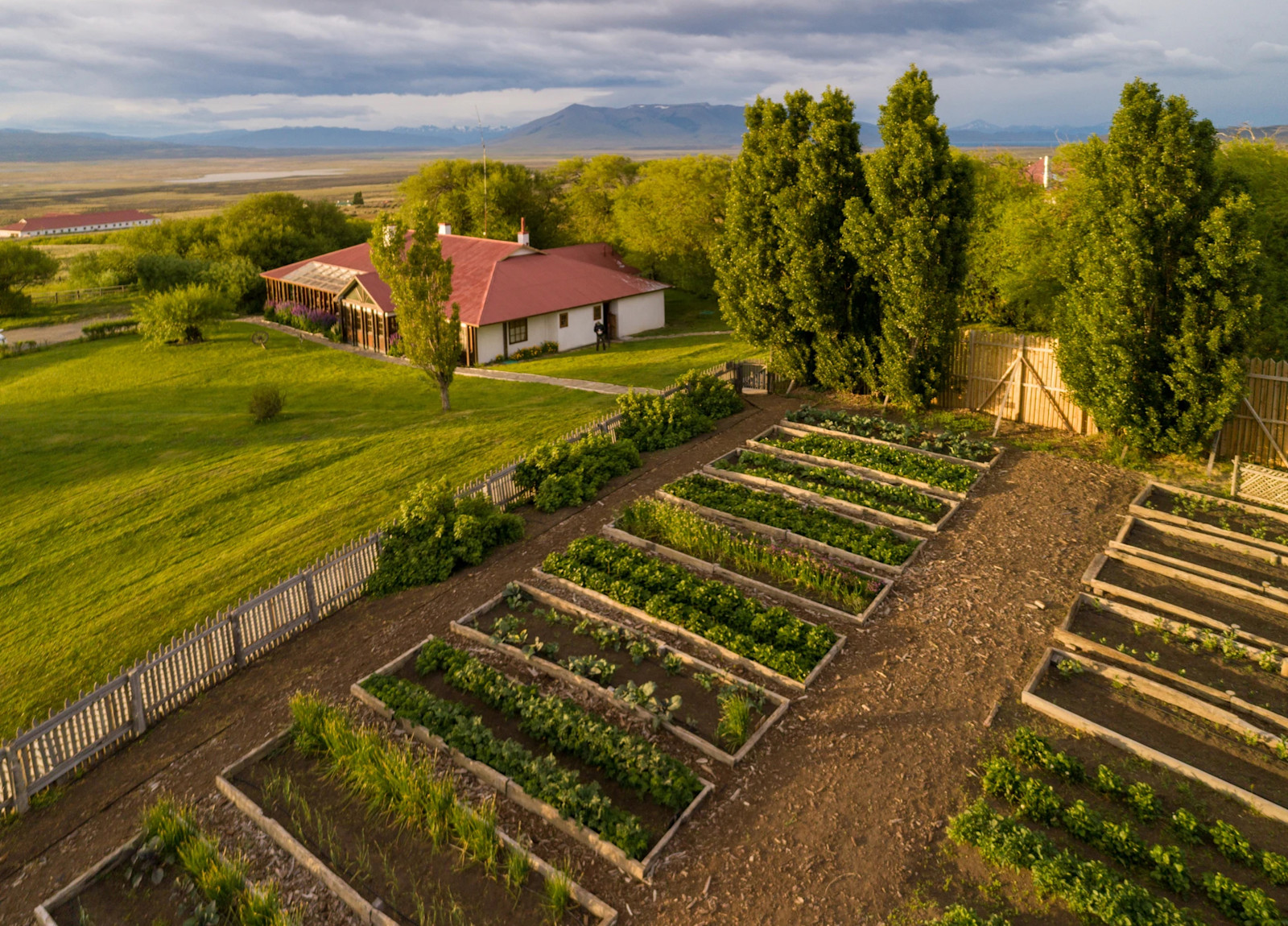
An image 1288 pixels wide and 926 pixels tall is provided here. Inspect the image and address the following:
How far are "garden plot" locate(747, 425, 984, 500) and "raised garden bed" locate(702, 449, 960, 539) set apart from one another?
0.57 ft

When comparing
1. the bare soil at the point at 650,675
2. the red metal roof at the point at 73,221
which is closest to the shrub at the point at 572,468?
the bare soil at the point at 650,675

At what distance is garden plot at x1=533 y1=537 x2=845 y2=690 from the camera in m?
12.3

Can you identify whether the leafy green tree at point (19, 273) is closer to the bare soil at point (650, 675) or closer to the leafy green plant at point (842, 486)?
the leafy green plant at point (842, 486)

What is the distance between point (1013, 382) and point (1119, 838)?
16376 millimetres

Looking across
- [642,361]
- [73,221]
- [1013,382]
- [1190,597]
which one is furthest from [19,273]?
[73,221]

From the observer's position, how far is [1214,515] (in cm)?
1670

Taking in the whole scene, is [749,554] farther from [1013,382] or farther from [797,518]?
[1013,382]

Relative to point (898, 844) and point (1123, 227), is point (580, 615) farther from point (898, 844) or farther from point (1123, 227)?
point (1123, 227)

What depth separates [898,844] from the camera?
29.7 feet

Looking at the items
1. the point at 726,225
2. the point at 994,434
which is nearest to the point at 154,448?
the point at 726,225

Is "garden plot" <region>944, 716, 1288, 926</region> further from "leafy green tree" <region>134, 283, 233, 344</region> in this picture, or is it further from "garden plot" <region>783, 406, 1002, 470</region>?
"leafy green tree" <region>134, 283, 233, 344</region>

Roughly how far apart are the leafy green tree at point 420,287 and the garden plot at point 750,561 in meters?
13.3

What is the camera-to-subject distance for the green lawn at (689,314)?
48312mm

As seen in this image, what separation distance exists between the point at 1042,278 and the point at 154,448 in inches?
1209
